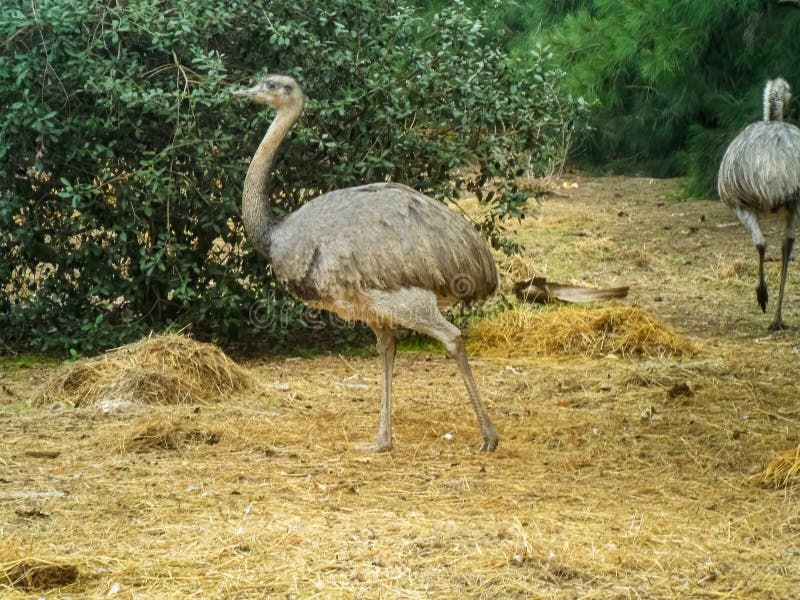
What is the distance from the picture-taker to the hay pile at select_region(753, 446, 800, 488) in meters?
5.19

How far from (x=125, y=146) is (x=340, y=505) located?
3561mm

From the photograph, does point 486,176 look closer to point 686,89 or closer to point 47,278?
point 47,278

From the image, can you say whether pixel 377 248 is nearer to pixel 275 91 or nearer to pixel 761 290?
pixel 275 91

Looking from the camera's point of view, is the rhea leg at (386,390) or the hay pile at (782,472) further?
the rhea leg at (386,390)

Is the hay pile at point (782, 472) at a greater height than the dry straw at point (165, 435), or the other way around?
the hay pile at point (782, 472)

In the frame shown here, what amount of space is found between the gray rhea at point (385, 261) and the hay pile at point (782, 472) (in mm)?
1264

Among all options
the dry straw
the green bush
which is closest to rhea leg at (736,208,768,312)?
the green bush

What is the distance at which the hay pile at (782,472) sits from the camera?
5191mm

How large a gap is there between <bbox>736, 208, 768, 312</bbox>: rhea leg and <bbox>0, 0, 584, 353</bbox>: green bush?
1790 mm

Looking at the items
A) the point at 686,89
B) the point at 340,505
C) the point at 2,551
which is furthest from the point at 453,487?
the point at 686,89

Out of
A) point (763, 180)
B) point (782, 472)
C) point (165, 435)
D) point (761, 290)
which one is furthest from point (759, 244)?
point (165, 435)

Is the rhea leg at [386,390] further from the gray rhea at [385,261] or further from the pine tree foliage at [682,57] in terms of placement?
the pine tree foliage at [682,57]

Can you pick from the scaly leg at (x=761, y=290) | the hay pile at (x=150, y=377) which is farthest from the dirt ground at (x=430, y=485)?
the scaly leg at (x=761, y=290)

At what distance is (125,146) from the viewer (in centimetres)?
780
